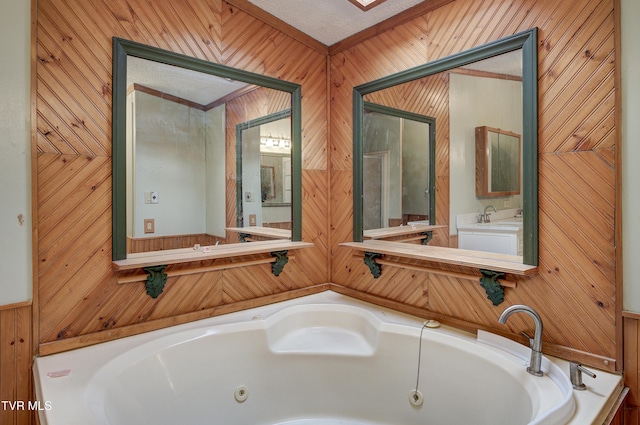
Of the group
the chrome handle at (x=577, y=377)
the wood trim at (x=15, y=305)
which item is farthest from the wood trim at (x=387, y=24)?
the wood trim at (x=15, y=305)

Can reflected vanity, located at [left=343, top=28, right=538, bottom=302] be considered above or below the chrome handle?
above

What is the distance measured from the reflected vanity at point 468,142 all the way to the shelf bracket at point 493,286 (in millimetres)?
66

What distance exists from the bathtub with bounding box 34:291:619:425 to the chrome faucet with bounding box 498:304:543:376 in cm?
4

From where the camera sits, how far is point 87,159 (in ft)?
5.03

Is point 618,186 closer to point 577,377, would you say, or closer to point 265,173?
point 577,377

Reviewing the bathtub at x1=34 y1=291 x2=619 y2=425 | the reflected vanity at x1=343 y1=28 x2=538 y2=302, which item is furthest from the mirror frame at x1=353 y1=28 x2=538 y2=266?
the bathtub at x1=34 y1=291 x2=619 y2=425

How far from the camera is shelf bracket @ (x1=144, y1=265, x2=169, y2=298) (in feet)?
5.56

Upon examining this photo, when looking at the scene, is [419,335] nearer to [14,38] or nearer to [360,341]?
[360,341]

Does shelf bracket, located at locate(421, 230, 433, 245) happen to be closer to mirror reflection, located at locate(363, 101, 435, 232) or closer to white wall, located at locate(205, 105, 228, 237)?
mirror reflection, located at locate(363, 101, 435, 232)

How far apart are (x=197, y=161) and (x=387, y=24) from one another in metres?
1.43

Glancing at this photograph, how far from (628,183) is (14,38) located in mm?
2460

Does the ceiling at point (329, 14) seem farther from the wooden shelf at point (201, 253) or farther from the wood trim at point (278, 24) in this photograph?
the wooden shelf at point (201, 253)

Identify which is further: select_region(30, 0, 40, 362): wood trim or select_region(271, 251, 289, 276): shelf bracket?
select_region(271, 251, 289, 276): shelf bracket

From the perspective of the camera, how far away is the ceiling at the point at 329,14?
1.99m
